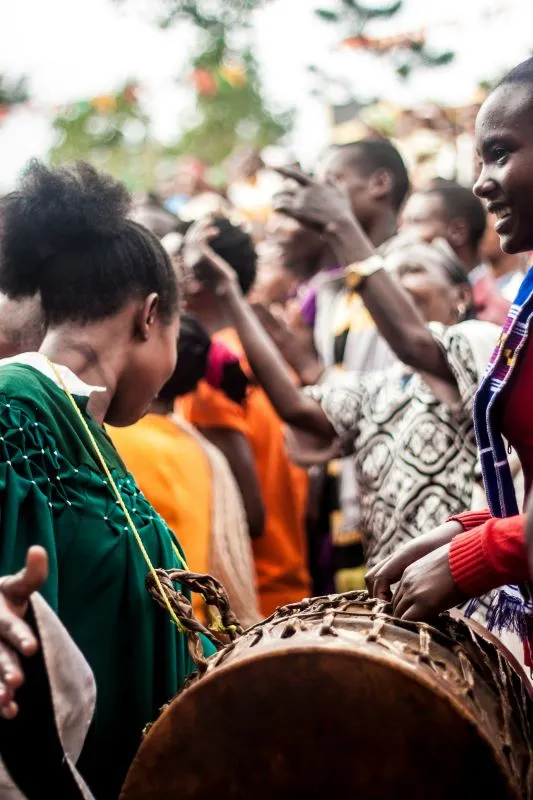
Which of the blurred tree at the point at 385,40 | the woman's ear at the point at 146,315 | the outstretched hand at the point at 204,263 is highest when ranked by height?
the blurred tree at the point at 385,40

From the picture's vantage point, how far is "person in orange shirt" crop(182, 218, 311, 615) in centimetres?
476

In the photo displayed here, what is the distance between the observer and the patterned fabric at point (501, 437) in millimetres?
2258

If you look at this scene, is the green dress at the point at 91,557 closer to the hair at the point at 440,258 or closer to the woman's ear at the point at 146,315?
the woman's ear at the point at 146,315

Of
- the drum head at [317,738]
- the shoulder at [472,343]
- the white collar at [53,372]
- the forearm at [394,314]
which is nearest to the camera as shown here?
the drum head at [317,738]

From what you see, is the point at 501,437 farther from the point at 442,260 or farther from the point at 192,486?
the point at 442,260

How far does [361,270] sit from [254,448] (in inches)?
60.6

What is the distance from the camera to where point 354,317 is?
5.18 metres

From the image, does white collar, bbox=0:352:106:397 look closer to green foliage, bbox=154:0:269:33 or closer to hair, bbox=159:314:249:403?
hair, bbox=159:314:249:403

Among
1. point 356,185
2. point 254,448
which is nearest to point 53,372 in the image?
point 254,448

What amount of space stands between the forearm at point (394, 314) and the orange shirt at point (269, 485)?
1.15 meters

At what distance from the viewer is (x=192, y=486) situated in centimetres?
387

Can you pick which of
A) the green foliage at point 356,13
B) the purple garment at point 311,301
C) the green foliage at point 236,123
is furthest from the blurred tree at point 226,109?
the purple garment at point 311,301

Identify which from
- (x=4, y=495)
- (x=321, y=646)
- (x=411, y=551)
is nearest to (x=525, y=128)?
(x=411, y=551)

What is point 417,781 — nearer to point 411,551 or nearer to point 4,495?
point 411,551
